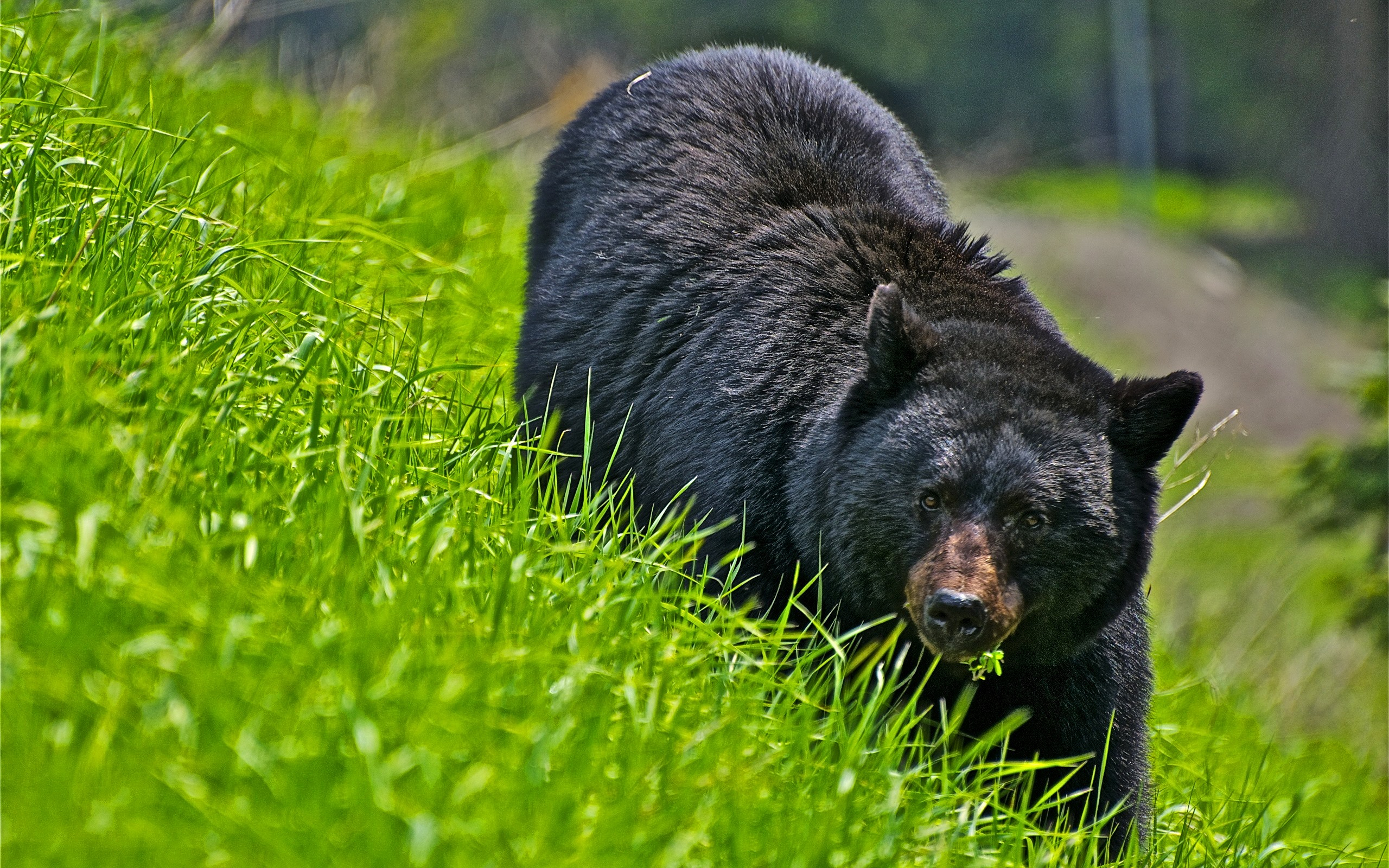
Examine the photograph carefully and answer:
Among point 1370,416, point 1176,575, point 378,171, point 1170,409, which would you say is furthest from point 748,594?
point 1176,575

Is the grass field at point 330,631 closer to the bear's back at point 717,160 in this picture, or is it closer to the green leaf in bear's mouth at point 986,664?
the green leaf in bear's mouth at point 986,664

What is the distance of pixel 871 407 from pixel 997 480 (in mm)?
407

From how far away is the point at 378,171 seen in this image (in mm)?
7566

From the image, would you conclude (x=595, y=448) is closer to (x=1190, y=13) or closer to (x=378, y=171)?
(x=378, y=171)

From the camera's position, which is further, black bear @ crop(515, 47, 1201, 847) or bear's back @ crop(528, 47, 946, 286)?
bear's back @ crop(528, 47, 946, 286)

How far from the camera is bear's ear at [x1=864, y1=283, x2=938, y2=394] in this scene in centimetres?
367

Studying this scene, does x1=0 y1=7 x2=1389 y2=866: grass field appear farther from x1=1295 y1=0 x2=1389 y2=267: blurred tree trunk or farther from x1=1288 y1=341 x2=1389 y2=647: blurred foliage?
x1=1295 y1=0 x2=1389 y2=267: blurred tree trunk

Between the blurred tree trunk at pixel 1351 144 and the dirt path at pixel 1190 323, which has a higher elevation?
the blurred tree trunk at pixel 1351 144

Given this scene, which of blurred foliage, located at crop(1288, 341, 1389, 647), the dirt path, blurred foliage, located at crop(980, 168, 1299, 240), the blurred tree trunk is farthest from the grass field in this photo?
the blurred tree trunk

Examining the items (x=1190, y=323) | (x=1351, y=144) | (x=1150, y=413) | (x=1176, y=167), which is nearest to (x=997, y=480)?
(x=1150, y=413)

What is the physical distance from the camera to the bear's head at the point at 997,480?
140 inches

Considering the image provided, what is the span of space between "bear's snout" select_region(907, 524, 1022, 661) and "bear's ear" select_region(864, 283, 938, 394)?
1.48 ft

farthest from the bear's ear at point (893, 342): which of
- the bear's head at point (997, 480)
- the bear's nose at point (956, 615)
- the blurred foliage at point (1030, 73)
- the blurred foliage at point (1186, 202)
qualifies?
the blurred foliage at point (1186, 202)

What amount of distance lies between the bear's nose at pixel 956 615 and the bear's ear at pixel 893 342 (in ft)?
2.11
